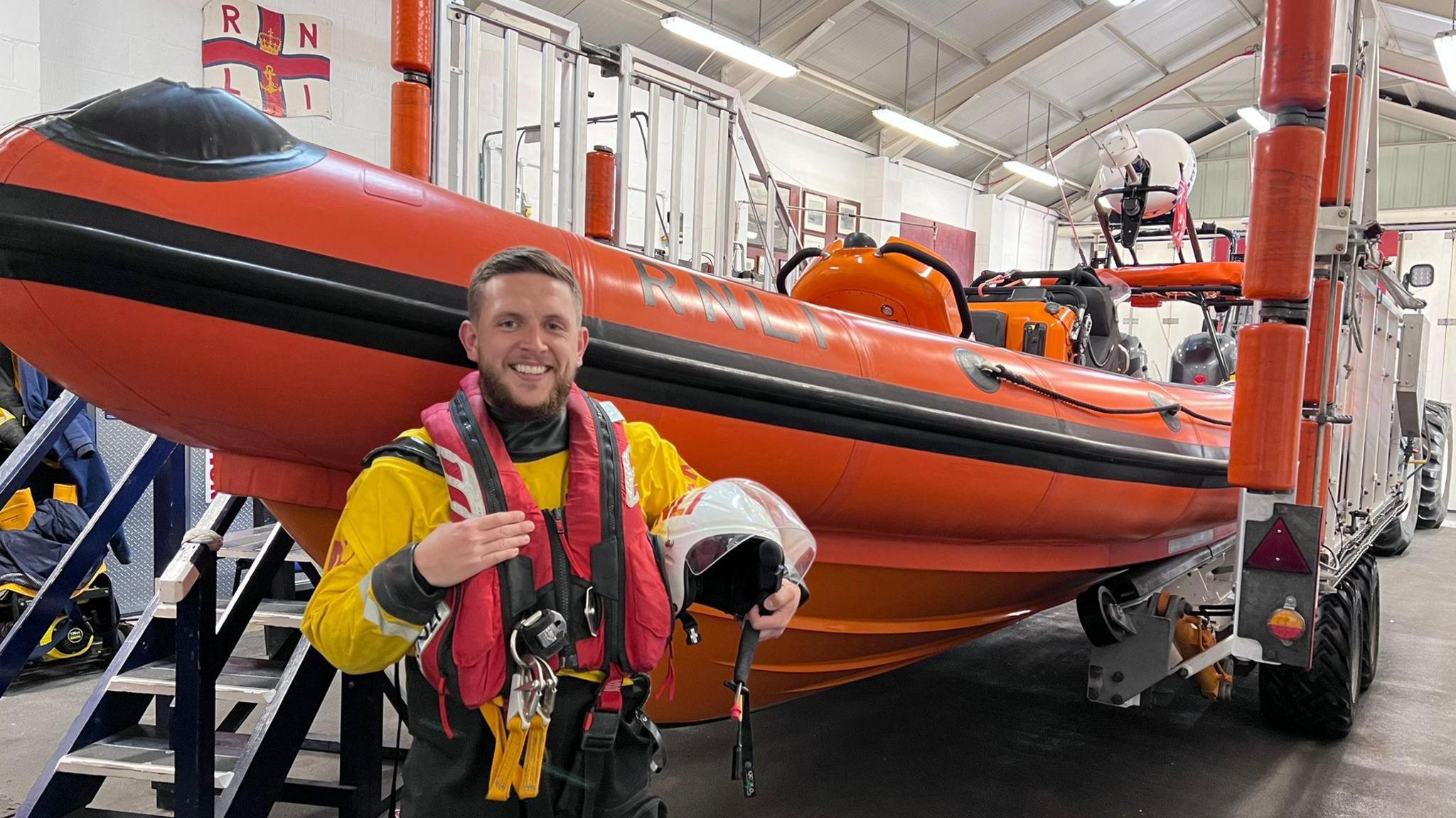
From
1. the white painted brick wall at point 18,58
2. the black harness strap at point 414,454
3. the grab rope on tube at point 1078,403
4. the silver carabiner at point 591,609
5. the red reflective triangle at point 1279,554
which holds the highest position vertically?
the white painted brick wall at point 18,58

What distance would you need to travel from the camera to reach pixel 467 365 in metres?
1.41

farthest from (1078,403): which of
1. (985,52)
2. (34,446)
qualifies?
(985,52)

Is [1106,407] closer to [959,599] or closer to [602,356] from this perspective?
[959,599]

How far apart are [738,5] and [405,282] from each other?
7715mm

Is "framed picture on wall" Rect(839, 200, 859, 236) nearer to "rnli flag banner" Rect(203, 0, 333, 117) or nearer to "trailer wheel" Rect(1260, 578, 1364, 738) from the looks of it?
"rnli flag banner" Rect(203, 0, 333, 117)

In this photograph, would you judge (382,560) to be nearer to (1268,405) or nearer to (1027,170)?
(1268,405)

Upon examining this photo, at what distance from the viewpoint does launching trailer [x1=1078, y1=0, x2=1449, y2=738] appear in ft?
5.78

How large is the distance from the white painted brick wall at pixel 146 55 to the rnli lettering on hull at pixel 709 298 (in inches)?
144

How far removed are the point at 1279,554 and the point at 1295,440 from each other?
27 centimetres

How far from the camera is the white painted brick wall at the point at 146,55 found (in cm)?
381

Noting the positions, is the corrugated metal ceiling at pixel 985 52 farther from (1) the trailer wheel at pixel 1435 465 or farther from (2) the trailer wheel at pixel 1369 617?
(2) the trailer wheel at pixel 1369 617

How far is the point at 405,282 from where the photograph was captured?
52.7 inches

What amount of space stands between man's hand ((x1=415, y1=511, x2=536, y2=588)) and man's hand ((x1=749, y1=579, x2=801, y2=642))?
1.14 feet

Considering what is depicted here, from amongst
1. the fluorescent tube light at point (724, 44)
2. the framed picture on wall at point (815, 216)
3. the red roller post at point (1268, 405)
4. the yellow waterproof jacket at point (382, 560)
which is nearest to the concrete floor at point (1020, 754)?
the red roller post at point (1268, 405)
